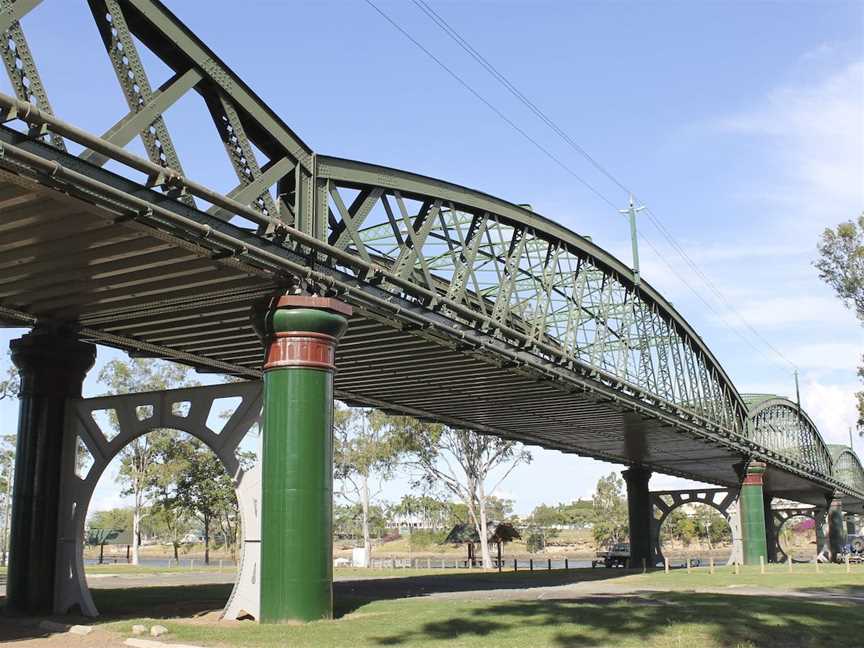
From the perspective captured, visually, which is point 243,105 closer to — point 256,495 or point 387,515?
point 256,495

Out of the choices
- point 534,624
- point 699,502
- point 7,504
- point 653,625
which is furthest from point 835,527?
point 534,624

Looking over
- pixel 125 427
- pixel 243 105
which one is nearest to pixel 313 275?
pixel 243 105

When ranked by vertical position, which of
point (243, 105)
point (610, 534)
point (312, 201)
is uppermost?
point (243, 105)

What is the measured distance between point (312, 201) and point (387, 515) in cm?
8930

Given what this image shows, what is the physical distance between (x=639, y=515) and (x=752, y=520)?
8778 mm

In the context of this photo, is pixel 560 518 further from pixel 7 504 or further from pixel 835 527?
pixel 7 504

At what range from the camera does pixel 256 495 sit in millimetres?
16781

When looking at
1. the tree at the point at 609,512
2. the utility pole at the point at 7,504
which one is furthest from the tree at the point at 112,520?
the tree at the point at 609,512

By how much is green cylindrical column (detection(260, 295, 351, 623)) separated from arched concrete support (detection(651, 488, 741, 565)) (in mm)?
43430

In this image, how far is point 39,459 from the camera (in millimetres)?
19406

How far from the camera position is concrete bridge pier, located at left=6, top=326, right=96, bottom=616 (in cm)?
1895

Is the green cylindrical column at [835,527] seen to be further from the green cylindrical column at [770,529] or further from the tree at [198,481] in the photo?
the tree at [198,481]

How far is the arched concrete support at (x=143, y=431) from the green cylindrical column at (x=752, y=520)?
144 feet

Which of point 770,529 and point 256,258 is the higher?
point 256,258
